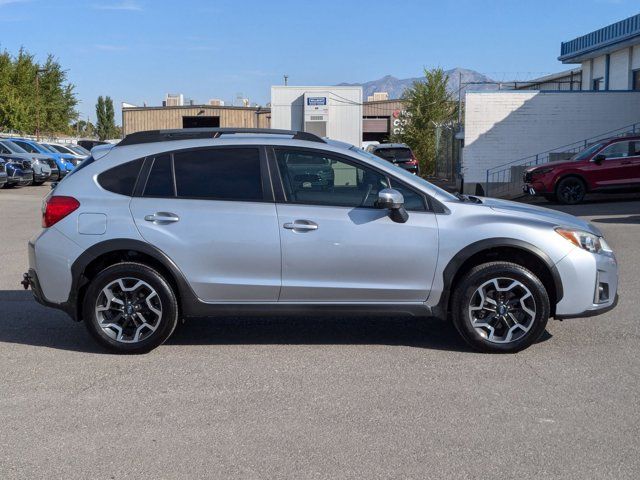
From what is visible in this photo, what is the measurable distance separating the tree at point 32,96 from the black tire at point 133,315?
41.8 meters

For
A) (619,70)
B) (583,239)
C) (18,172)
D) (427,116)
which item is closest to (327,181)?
(583,239)

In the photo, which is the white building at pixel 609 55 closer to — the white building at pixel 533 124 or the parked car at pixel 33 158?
the white building at pixel 533 124

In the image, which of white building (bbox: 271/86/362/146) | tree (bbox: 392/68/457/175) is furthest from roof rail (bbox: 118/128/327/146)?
tree (bbox: 392/68/457/175)

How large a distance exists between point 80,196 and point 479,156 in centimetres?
2400

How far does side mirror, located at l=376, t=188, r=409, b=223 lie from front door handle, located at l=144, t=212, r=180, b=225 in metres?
1.60

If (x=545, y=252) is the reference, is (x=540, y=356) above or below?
below

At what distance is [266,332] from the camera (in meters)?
7.16

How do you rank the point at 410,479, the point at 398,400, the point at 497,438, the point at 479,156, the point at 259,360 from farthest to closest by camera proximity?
the point at 479,156 < the point at 259,360 < the point at 398,400 < the point at 497,438 < the point at 410,479

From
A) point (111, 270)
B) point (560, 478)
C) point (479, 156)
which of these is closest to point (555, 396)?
point (560, 478)

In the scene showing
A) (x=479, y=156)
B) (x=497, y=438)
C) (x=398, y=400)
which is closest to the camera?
(x=497, y=438)

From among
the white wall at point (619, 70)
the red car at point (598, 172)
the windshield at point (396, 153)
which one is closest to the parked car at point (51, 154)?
the windshield at point (396, 153)

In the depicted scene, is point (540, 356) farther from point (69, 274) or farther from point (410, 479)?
point (69, 274)

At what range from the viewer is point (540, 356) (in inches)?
248

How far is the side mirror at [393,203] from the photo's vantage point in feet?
19.9
